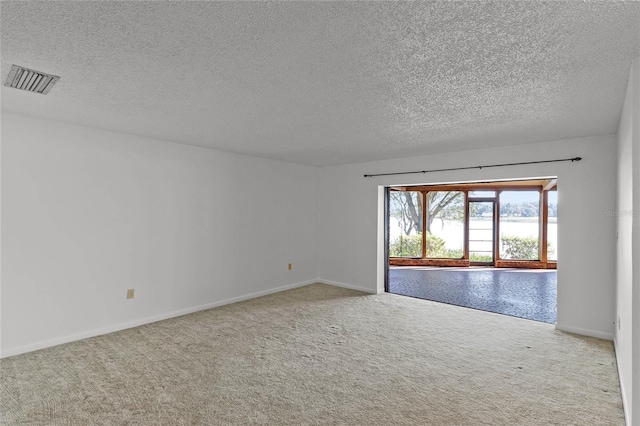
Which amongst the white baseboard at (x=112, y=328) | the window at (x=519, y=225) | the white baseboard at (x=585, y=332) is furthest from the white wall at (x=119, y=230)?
the window at (x=519, y=225)

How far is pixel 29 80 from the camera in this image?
7.45ft

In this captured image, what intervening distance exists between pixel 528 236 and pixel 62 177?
961cm

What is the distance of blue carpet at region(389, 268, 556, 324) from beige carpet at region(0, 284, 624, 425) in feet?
2.40

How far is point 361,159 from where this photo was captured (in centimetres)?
552

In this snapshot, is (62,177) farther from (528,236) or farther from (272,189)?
(528,236)

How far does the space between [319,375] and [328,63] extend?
7.81ft

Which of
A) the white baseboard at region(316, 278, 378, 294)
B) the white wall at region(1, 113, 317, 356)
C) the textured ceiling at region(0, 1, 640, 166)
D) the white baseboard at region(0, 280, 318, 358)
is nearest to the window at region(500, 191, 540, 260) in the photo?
the white baseboard at region(316, 278, 378, 294)

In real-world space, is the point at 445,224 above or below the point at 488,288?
above

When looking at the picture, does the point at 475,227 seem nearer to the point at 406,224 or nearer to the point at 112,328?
the point at 406,224

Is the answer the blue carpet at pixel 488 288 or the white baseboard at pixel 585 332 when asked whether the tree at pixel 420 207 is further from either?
the white baseboard at pixel 585 332

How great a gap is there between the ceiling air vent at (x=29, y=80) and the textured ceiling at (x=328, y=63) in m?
0.07

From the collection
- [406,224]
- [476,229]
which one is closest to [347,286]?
[406,224]

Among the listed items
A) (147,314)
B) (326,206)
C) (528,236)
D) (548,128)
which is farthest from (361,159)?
(528,236)

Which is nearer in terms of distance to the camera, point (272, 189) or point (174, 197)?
point (174, 197)
